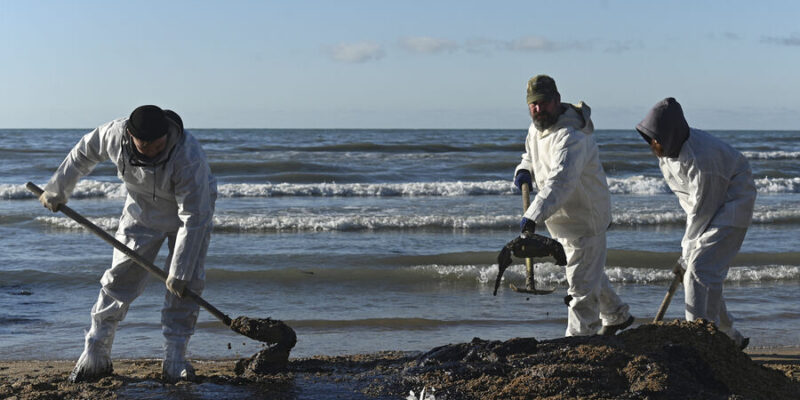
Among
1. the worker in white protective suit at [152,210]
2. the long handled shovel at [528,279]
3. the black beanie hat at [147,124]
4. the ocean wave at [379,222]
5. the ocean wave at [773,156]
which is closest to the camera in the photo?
the black beanie hat at [147,124]

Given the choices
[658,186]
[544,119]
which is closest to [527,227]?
[544,119]

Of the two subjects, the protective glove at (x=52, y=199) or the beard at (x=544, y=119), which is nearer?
the protective glove at (x=52, y=199)

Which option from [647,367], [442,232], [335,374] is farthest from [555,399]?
[442,232]

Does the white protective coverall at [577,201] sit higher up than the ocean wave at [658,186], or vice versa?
the white protective coverall at [577,201]

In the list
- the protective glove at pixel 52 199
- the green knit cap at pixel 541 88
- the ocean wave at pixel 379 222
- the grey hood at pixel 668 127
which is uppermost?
the green knit cap at pixel 541 88

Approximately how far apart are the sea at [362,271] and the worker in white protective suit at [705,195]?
5.54 feet

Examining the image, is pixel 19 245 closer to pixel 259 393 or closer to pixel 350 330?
pixel 350 330

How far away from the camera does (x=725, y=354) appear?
14.2ft

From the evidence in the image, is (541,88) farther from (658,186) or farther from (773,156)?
(773,156)

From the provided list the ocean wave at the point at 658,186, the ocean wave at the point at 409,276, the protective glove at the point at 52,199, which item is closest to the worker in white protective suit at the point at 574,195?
the protective glove at the point at 52,199

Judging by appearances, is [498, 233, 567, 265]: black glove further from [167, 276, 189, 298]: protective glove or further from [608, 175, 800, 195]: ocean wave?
[608, 175, 800, 195]: ocean wave

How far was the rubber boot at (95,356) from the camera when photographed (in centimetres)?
477

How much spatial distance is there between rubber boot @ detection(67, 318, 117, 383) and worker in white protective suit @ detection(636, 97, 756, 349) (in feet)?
10.6

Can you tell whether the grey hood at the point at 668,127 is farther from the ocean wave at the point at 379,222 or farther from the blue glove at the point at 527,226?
the ocean wave at the point at 379,222
